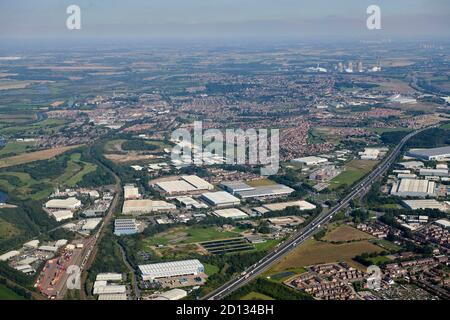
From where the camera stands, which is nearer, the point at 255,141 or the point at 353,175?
the point at 353,175

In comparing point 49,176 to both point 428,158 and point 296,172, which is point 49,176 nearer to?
point 296,172

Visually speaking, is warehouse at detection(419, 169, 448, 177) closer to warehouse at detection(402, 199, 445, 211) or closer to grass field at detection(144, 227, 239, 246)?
warehouse at detection(402, 199, 445, 211)

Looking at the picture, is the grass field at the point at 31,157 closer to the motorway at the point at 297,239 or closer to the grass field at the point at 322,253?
the motorway at the point at 297,239

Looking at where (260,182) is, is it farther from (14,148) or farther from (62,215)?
(14,148)

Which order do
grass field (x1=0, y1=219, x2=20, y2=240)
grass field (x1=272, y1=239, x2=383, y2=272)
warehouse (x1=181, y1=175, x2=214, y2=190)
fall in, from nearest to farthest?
grass field (x1=272, y1=239, x2=383, y2=272) < grass field (x1=0, y1=219, x2=20, y2=240) < warehouse (x1=181, y1=175, x2=214, y2=190)

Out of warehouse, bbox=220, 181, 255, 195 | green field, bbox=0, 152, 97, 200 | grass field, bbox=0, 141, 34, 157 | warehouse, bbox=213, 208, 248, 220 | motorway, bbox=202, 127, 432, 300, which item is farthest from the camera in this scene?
grass field, bbox=0, 141, 34, 157

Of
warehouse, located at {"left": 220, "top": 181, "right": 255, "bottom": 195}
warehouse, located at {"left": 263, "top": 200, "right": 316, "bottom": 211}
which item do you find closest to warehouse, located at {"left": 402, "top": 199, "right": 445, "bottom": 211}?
warehouse, located at {"left": 263, "top": 200, "right": 316, "bottom": 211}

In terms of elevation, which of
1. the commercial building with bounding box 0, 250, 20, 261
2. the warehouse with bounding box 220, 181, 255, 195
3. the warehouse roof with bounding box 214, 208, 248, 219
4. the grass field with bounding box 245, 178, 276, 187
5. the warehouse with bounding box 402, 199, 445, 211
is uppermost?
the warehouse with bounding box 220, 181, 255, 195
